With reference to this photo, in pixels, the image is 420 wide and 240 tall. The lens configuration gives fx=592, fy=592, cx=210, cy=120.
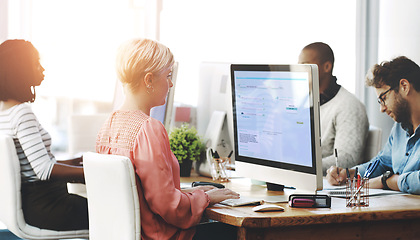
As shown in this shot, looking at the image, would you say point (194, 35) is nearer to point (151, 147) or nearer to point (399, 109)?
point (399, 109)

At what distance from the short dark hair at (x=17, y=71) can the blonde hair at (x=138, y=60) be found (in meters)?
1.13

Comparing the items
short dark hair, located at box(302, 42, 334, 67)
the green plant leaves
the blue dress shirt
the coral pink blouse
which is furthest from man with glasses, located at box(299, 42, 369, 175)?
the coral pink blouse

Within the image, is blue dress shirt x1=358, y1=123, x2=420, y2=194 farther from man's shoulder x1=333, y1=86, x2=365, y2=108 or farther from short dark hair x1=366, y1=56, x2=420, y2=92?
man's shoulder x1=333, y1=86, x2=365, y2=108

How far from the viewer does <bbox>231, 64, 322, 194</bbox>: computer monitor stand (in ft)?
6.80

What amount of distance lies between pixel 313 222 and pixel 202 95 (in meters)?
1.64

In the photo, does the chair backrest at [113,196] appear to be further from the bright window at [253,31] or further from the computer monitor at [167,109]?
the bright window at [253,31]

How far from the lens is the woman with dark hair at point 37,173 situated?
2861 mm

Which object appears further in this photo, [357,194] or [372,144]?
[372,144]

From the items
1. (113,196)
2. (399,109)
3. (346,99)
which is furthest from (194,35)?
(113,196)

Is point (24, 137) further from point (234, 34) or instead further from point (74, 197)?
point (234, 34)

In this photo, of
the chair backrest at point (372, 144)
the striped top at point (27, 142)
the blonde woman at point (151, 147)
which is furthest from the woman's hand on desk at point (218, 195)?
the chair backrest at point (372, 144)

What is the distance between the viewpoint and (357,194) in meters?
1.96

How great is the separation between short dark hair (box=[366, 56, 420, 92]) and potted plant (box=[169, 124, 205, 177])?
92 cm

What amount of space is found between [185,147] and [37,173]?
73 cm
